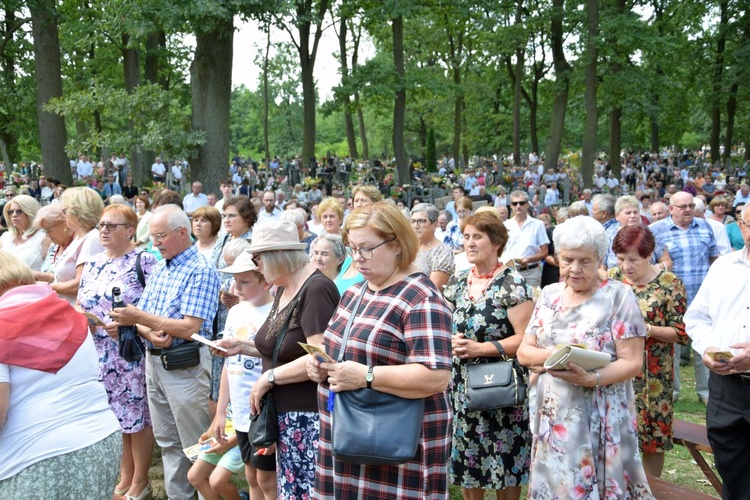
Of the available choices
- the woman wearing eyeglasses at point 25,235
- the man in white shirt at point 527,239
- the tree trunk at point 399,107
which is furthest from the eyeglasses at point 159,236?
the tree trunk at point 399,107

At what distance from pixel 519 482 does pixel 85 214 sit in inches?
150

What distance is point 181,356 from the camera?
15.6 ft

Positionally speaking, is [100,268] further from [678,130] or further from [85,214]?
[678,130]

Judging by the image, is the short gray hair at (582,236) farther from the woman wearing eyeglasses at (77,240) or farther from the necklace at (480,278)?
the woman wearing eyeglasses at (77,240)

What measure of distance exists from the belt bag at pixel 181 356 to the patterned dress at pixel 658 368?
2.88m

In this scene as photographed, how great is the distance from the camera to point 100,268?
205 inches

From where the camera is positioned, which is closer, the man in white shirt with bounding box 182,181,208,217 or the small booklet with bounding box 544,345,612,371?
the small booklet with bounding box 544,345,612,371

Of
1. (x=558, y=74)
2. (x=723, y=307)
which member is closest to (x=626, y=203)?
(x=723, y=307)

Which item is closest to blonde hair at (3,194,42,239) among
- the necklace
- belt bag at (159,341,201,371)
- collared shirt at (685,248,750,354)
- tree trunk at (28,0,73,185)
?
belt bag at (159,341,201,371)

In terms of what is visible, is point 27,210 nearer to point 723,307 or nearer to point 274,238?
point 274,238

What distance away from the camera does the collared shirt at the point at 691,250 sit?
7695 millimetres

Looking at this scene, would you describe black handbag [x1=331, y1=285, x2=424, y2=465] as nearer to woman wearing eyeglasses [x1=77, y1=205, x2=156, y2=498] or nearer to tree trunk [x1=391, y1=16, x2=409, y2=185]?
woman wearing eyeglasses [x1=77, y1=205, x2=156, y2=498]

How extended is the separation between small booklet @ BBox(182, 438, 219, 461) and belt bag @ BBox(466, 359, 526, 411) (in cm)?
157

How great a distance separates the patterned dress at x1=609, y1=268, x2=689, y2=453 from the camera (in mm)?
4609
